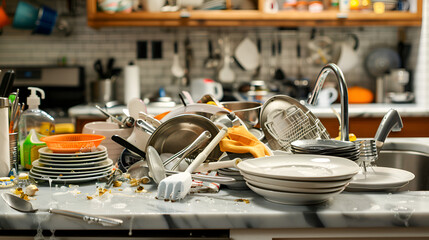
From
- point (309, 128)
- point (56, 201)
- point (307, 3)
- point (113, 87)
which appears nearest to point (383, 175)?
point (309, 128)

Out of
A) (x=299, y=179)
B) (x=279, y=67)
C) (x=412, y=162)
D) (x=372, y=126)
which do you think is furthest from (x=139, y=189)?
(x=279, y=67)

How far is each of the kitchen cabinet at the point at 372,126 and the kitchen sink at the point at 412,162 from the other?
1420mm

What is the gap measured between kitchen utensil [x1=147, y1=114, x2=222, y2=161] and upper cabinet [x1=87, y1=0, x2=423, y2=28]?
2.30 meters

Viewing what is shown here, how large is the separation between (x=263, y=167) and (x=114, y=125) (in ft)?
2.34

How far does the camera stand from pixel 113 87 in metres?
3.97

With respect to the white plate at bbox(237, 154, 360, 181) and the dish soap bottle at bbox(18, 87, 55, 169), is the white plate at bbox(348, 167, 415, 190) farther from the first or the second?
the dish soap bottle at bbox(18, 87, 55, 169)

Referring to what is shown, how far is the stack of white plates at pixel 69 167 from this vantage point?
4.23ft

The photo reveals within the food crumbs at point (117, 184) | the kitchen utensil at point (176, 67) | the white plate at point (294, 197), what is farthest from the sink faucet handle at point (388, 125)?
the kitchen utensil at point (176, 67)

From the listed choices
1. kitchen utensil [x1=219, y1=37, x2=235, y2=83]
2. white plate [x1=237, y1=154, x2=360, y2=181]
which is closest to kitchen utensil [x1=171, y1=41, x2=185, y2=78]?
kitchen utensil [x1=219, y1=37, x2=235, y2=83]

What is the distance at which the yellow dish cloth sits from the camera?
1.35 m

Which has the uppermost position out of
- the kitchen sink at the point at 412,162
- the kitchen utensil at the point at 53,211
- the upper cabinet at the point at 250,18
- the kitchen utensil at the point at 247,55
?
the upper cabinet at the point at 250,18

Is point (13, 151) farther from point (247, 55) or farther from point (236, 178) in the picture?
point (247, 55)

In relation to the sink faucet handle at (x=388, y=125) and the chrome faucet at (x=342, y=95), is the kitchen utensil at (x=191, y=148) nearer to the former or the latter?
the chrome faucet at (x=342, y=95)

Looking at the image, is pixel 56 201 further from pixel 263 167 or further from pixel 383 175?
pixel 383 175
